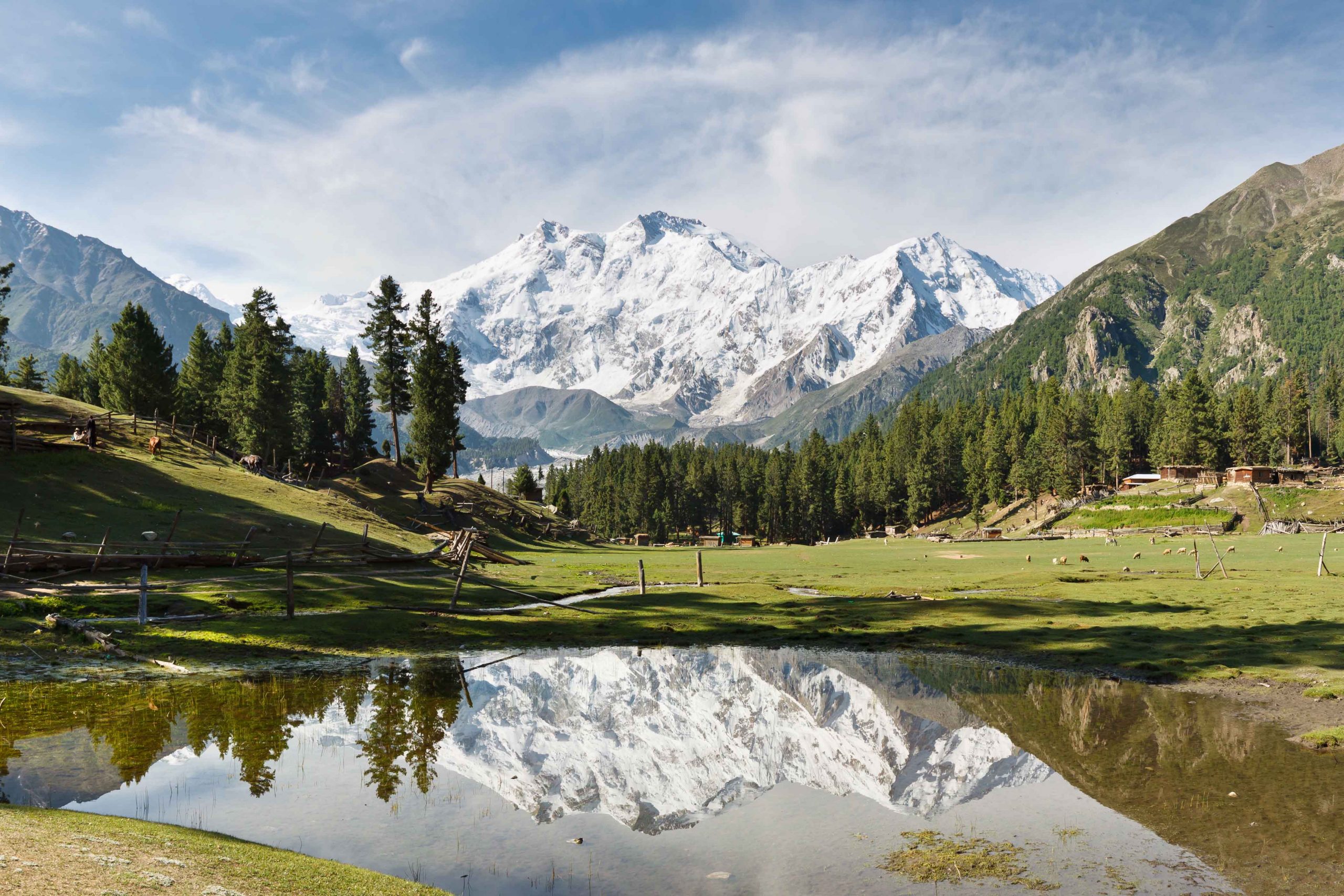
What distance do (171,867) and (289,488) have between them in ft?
230

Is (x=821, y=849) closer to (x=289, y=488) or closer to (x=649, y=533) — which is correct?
(x=289, y=488)

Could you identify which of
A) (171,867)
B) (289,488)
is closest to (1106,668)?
(171,867)

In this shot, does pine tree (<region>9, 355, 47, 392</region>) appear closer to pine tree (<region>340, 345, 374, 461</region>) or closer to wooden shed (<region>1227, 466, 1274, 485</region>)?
pine tree (<region>340, 345, 374, 461</region>)

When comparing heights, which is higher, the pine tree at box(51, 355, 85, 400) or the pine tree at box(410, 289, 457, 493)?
the pine tree at box(51, 355, 85, 400)

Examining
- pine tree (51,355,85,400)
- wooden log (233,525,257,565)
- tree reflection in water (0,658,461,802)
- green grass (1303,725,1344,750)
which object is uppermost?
pine tree (51,355,85,400)

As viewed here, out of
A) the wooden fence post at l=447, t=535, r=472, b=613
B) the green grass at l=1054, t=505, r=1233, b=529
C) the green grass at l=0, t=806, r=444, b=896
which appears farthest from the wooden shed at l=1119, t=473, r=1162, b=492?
the green grass at l=0, t=806, r=444, b=896

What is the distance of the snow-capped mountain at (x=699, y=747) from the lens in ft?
54.2

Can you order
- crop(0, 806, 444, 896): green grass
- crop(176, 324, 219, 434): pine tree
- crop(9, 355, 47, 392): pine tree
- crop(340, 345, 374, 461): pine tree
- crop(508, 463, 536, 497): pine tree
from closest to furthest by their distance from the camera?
crop(0, 806, 444, 896): green grass → crop(176, 324, 219, 434): pine tree → crop(9, 355, 47, 392): pine tree → crop(340, 345, 374, 461): pine tree → crop(508, 463, 536, 497): pine tree

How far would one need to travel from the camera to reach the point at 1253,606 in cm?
3925

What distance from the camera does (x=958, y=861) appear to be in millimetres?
12938

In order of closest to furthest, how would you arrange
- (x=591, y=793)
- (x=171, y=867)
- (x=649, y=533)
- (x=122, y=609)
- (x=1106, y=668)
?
(x=171, y=867) < (x=591, y=793) < (x=1106, y=668) < (x=122, y=609) < (x=649, y=533)

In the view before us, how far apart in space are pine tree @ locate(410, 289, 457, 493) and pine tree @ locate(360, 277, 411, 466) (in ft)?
6.66

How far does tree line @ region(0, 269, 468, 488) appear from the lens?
9719 cm

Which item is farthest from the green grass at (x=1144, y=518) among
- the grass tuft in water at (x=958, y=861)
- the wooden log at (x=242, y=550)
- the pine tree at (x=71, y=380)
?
the pine tree at (x=71, y=380)
